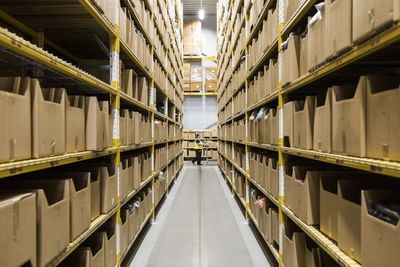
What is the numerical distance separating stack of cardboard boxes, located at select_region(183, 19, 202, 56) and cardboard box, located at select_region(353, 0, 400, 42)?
33.0 ft

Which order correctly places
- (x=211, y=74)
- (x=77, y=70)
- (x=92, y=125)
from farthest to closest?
(x=211, y=74)
(x=92, y=125)
(x=77, y=70)

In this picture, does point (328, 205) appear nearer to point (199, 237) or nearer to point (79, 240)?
point (79, 240)

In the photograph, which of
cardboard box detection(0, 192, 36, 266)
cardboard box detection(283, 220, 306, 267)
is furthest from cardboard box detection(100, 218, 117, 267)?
cardboard box detection(283, 220, 306, 267)

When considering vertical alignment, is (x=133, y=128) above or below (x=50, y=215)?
above

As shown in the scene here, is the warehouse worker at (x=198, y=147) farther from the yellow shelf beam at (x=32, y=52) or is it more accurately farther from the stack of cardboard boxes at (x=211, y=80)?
the yellow shelf beam at (x=32, y=52)

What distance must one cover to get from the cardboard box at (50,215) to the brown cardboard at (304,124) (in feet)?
4.92

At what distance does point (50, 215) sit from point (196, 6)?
11.1 metres

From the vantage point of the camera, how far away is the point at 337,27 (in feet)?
4.29

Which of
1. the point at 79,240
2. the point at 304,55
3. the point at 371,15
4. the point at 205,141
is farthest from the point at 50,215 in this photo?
the point at 205,141

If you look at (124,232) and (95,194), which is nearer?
(95,194)

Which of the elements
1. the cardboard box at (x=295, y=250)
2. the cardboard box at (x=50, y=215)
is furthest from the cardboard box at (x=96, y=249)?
the cardboard box at (x=295, y=250)

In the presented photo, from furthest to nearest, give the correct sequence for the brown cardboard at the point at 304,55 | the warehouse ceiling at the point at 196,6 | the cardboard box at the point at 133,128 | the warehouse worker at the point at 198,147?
the warehouse ceiling at the point at 196,6 < the warehouse worker at the point at 198,147 < the cardboard box at the point at 133,128 < the brown cardboard at the point at 304,55

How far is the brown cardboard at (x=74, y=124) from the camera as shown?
147cm

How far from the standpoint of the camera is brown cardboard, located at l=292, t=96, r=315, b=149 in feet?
5.65
